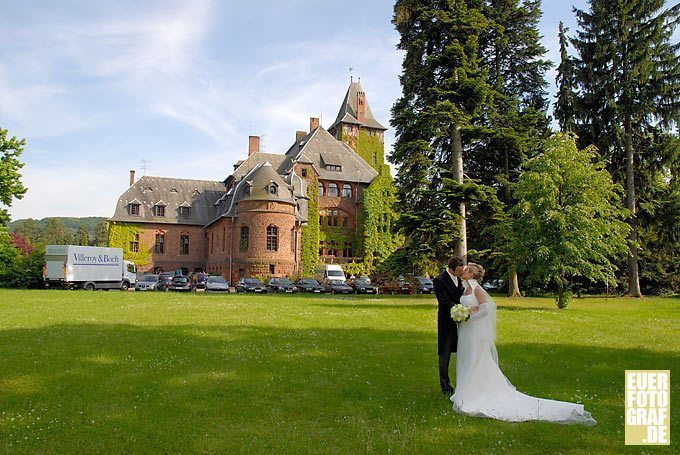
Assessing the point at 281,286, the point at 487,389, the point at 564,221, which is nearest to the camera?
the point at 487,389

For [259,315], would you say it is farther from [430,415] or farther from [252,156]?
[252,156]

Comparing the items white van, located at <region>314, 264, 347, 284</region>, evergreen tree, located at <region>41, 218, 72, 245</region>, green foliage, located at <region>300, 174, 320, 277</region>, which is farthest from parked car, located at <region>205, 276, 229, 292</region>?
evergreen tree, located at <region>41, 218, 72, 245</region>

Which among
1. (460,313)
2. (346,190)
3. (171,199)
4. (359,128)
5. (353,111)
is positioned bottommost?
(460,313)

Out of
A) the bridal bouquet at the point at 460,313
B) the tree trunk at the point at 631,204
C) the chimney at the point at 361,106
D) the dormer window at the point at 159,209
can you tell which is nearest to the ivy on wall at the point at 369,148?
the chimney at the point at 361,106

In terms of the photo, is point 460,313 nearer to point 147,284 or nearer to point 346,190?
point 147,284

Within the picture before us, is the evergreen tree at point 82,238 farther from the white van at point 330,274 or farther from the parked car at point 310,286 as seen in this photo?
the parked car at point 310,286

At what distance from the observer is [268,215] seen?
51406 mm

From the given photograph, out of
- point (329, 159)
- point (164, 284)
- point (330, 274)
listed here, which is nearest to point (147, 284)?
point (164, 284)

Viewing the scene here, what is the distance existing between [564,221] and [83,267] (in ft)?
110

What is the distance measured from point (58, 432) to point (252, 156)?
199ft

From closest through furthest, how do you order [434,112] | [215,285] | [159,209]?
[434,112] → [215,285] → [159,209]

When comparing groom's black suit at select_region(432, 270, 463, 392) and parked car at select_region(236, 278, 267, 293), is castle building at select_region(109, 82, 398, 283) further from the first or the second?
groom's black suit at select_region(432, 270, 463, 392)

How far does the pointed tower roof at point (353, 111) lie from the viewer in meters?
71.1

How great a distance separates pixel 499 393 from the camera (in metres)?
7.50
